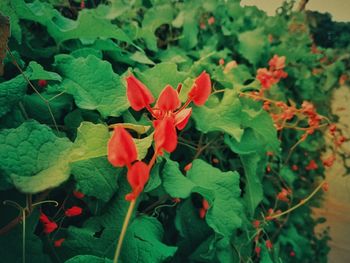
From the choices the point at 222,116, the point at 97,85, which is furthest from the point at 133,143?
the point at 222,116

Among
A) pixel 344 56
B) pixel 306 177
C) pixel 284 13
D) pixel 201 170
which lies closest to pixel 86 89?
pixel 201 170

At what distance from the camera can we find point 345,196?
4488mm

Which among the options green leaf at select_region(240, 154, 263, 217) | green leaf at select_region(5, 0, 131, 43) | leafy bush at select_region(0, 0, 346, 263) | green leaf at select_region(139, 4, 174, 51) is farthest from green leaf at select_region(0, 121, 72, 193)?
green leaf at select_region(139, 4, 174, 51)

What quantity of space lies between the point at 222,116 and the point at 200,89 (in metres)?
0.30

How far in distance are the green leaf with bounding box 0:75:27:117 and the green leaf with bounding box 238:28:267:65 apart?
1432 millimetres

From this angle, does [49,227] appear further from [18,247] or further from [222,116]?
[222,116]

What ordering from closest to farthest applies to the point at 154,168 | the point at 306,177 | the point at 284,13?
the point at 154,168 → the point at 306,177 → the point at 284,13

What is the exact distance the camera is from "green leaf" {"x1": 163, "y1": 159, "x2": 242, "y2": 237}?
2.09 ft

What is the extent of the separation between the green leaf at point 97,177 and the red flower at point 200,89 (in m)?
0.17

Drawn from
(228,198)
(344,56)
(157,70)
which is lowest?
(228,198)

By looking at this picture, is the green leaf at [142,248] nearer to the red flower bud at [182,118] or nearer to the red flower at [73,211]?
the red flower at [73,211]

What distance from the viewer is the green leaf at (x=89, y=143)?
510 millimetres

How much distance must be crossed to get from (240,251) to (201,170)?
318mm

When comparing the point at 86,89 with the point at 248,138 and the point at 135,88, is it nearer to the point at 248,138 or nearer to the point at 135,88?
the point at 135,88
